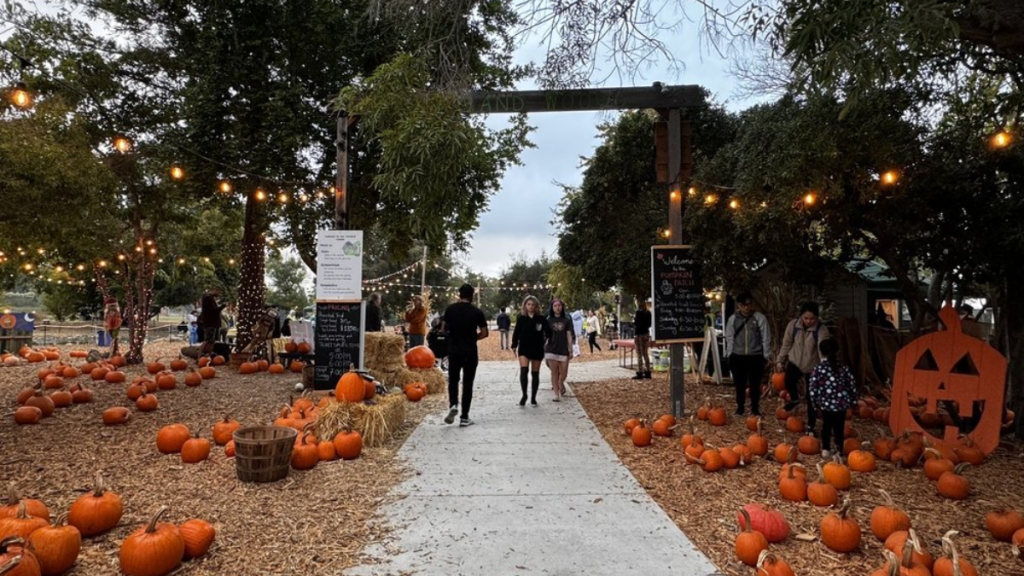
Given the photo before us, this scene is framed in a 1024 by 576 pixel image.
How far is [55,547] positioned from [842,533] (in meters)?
4.14

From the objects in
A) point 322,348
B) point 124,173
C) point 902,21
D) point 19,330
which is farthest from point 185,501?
point 19,330

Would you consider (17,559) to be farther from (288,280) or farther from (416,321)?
(288,280)

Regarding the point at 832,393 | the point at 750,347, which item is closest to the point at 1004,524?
the point at 832,393

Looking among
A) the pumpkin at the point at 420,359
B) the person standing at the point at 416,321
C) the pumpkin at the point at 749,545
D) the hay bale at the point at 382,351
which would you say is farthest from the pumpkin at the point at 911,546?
the person standing at the point at 416,321

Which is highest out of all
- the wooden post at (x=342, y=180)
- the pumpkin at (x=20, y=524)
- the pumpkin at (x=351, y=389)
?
the wooden post at (x=342, y=180)

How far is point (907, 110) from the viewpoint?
548cm

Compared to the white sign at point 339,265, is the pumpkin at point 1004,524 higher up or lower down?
lower down

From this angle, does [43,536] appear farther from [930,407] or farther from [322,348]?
[930,407]

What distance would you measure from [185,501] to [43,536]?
1.17m

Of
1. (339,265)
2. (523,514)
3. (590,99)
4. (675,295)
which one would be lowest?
(523,514)

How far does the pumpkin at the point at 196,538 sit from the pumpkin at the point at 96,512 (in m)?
0.53

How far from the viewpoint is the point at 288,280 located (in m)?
51.1

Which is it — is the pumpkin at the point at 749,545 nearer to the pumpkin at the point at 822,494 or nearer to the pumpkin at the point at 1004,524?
the pumpkin at the point at 822,494

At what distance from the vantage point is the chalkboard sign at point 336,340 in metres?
6.94
